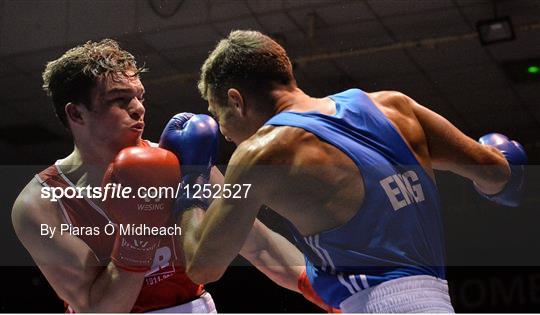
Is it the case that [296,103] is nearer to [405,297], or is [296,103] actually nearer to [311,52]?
[405,297]

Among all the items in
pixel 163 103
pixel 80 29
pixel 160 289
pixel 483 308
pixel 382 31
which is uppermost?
pixel 382 31

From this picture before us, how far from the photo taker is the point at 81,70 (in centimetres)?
170

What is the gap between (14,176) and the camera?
2.18 meters

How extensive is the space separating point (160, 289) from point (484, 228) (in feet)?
7.67

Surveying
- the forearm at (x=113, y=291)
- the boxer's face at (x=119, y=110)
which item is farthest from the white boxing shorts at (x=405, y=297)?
the boxer's face at (x=119, y=110)

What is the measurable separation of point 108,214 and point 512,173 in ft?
2.87

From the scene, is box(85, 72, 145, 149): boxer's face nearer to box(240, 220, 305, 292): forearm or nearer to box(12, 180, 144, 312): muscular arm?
box(12, 180, 144, 312): muscular arm

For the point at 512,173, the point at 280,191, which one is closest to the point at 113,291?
the point at 280,191

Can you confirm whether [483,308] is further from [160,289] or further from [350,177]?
[350,177]

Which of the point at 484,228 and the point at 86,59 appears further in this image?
the point at 484,228

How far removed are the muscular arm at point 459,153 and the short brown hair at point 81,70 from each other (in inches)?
28.1

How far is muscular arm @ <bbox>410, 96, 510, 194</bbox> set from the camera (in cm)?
137

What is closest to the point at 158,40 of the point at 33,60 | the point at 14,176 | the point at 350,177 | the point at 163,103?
the point at 163,103

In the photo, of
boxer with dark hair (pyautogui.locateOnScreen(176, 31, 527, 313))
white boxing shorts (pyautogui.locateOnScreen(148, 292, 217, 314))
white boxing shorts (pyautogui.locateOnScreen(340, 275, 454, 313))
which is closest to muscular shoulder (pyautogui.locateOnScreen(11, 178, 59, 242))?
white boxing shorts (pyautogui.locateOnScreen(148, 292, 217, 314))
